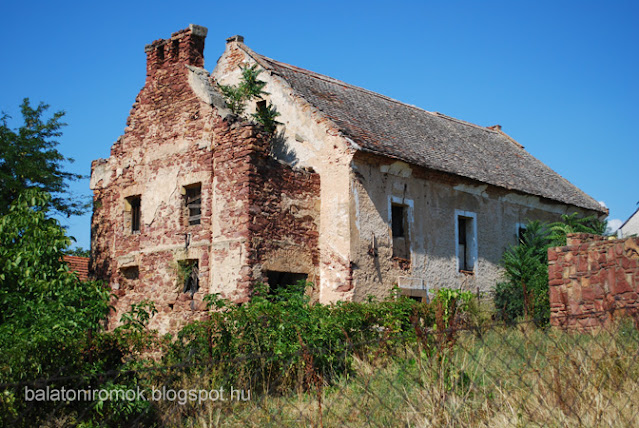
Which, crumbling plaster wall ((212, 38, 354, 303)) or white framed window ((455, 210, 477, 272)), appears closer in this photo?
crumbling plaster wall ((212, 38, 354, 303))

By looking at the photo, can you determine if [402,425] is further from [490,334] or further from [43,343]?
[490,334]

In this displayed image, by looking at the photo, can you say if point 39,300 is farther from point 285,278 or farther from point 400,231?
point 400,231

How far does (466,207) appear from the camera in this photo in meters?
17.4

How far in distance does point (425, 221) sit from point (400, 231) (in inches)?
31.8

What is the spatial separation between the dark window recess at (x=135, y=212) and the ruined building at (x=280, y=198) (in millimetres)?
54

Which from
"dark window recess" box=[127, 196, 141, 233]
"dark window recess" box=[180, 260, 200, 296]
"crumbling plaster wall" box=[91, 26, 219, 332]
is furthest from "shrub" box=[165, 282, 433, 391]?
"dark window recess" box=[127, 196, 141, 233]

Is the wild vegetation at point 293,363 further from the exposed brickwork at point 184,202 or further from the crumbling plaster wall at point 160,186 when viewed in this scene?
the crumbling plaster wall at point 160,186

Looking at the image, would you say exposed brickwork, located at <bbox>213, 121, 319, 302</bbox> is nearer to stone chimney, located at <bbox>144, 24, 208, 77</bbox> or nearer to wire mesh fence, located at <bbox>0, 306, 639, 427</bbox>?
stone chimney, located at <bbox>144, 24, 208, 77</bbox>

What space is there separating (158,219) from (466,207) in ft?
25.8

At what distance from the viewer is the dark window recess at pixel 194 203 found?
15.5 m

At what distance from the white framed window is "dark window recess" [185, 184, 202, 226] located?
21.7 ft

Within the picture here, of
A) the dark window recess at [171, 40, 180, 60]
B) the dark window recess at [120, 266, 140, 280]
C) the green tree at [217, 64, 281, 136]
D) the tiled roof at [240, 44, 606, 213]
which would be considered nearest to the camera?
the tiled roof at [240, 44, 606, 213]

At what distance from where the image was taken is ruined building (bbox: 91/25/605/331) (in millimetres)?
14516

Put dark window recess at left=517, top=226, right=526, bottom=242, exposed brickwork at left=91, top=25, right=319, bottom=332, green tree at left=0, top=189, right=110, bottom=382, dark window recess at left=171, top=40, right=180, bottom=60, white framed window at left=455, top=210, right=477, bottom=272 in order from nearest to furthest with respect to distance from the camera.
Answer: green tree at left=0, top=189, right=110, bottom=382 < exposed brickwork at left=91, top=25, right=319, bottom=332 < dark window recess at left=171, top=40, right=180, bottom=60 < white framed window at left=455, top=210, right=477, bottom=272 < dark window recess at left=517, top=226, right=526, bottom=242
